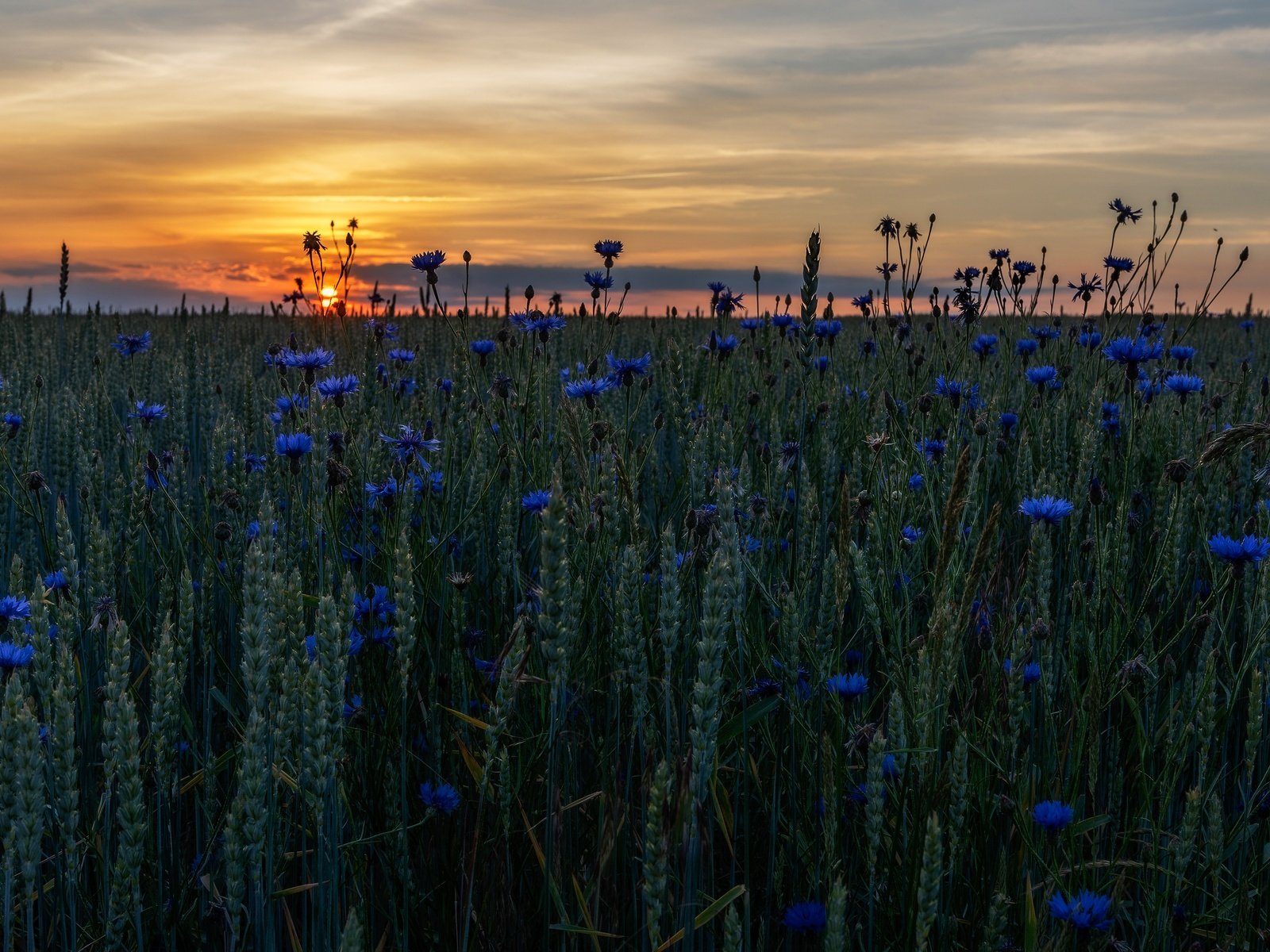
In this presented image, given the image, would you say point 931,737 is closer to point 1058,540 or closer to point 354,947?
point 354,947

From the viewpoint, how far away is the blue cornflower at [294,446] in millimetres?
2352

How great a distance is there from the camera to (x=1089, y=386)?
189 inches

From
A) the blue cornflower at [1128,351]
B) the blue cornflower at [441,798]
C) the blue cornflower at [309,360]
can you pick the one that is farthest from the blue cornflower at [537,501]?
the blue cornflower at [1128,351]

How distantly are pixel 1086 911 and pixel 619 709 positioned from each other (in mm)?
729

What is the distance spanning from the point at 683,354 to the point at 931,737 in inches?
109

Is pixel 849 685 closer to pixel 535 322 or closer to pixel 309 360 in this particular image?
pixel 309 360

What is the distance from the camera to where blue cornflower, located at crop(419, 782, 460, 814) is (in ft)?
5.64

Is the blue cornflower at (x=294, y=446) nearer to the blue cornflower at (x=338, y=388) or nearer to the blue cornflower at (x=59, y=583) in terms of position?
the blue cornflower at (x=338, y=388)

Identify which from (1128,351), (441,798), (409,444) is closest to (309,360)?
(409,444)

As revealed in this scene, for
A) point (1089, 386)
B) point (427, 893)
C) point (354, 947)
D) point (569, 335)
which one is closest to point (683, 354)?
point (1089, 386)

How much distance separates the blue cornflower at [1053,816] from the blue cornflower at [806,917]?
13.9 inches

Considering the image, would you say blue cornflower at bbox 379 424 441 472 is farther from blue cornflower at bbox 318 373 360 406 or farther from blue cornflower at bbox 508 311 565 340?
blue cornflower at bbox 508 311 565 340

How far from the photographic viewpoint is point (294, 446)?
2363 millimetres

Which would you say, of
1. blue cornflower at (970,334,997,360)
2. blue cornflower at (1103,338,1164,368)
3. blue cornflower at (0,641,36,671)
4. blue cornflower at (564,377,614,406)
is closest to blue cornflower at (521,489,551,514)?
blue cornflower at (564,377,614,406)
